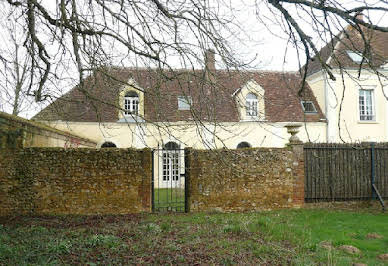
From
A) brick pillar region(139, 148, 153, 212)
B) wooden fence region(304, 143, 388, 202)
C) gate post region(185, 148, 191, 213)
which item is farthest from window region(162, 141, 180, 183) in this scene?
wooden fence region(304, 143, 388, 202)

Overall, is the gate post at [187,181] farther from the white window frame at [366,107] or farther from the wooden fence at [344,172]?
the white window frame at [366,107]

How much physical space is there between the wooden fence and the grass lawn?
1939mm

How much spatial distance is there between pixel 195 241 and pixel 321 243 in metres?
2.41

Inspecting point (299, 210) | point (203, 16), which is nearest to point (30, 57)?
point (203, 16)

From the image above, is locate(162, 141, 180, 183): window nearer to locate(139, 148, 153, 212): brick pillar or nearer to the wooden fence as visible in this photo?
locate(139, 148, 153, 212): brick pillar

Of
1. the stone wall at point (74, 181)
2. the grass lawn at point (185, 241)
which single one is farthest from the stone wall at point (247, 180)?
the stone wall at point (74, 181)

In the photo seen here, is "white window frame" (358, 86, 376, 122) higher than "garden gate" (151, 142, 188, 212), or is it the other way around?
"white window frame" (358, 86, 376, 122)

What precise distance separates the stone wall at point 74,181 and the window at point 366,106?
17.0 m

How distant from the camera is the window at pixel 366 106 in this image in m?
22.2

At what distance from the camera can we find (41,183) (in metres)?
10.1

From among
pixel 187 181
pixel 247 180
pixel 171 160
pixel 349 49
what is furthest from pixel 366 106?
pixel 349 49

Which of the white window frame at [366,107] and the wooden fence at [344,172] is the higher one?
the white window frame at [366,107]

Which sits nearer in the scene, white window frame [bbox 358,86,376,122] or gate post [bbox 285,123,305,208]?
gate post [bbox 285,123,305,208]

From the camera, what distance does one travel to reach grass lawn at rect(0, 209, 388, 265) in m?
5.35
